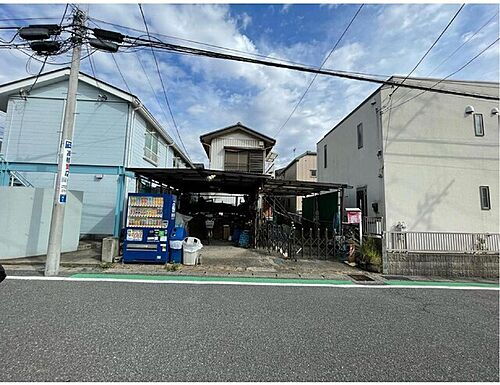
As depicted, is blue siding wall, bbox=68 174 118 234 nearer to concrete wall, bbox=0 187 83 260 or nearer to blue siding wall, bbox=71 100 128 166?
blue siding wall, bbox=71 100 128 166

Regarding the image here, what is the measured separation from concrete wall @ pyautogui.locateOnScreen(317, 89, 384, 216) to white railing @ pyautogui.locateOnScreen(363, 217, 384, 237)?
0.58 meters

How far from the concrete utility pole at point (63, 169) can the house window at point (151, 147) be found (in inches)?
235

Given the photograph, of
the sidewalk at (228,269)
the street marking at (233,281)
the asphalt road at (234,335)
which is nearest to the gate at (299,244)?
the sidewalk at (228,269)

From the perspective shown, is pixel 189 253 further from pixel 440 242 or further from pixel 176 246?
pixel 440 242

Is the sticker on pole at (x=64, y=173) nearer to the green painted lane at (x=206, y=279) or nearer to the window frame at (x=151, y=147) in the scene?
the green painted lane at (x=206, y=279)

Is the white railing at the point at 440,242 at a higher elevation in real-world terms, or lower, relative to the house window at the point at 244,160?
lower

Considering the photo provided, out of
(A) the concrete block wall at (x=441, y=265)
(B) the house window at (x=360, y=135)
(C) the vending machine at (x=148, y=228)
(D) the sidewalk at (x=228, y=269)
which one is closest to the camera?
(D) the sidewalk at (x=228, y=269)

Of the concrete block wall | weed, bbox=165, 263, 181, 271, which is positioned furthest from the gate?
weed, bbox=165, 263, 181, 271

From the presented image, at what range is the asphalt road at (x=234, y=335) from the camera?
2428 mm

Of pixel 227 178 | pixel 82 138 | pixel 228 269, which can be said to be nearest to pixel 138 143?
pixel 82 138

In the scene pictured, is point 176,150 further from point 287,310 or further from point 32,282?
point 287,310

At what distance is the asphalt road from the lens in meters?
2.43

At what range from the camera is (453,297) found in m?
5.34

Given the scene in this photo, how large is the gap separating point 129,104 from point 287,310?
1060 cm
